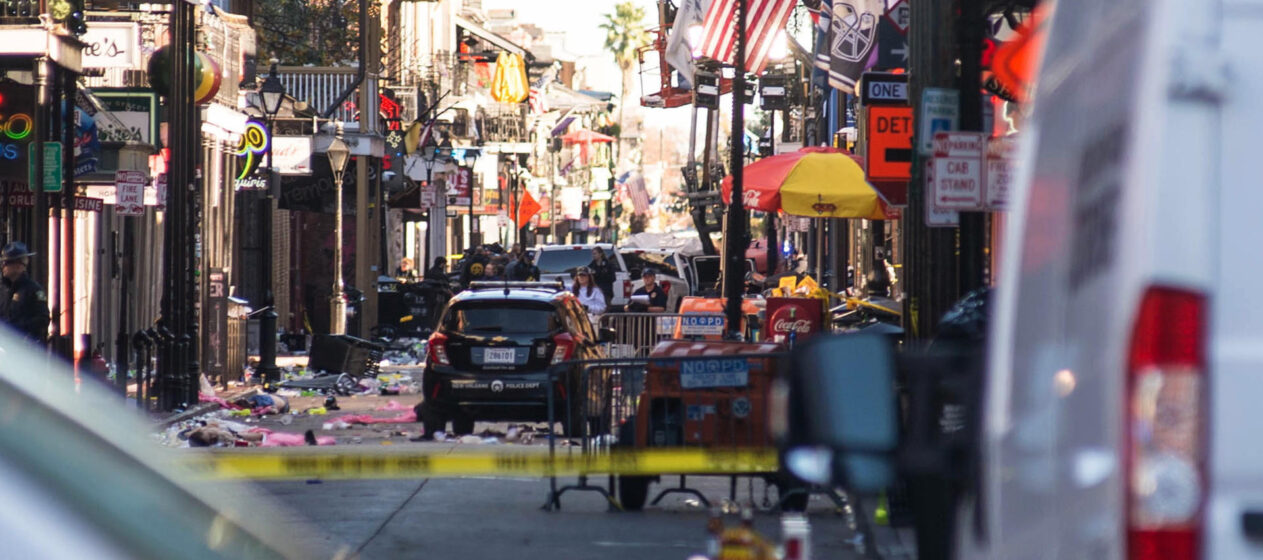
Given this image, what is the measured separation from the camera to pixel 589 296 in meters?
30.8

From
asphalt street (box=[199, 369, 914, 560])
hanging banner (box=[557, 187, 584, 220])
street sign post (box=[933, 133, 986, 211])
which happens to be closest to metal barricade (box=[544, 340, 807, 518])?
asphalt street (box=[199, 369, 914, 560])

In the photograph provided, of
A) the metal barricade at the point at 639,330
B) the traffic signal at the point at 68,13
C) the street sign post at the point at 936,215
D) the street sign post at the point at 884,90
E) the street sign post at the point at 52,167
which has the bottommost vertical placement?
the metal barricade at the point at 639,330

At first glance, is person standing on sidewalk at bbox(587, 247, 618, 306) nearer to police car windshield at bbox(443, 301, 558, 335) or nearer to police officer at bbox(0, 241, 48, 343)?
police car windshield at bbox(443, 301, 558, 335)

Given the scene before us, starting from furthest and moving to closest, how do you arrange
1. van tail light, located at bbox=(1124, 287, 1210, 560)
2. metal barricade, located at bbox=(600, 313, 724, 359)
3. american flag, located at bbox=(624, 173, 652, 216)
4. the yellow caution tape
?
american flag, located at bbox=(624, 173, 652, 216), metal barricade, located at bbox=(600, 313, 724, 359), the yellow caution tape, van tail light, located at bbox=(1124, 287, 1210, 560)

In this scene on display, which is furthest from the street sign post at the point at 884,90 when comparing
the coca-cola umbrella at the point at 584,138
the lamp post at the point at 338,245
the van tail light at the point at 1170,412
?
the coca-cola umbrella at the point at 584,138

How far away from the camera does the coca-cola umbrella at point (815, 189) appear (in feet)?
72.5

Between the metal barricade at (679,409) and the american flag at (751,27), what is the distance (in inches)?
548

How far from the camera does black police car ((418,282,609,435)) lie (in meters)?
19.3

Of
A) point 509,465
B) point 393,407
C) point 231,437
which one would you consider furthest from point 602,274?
point 509,465

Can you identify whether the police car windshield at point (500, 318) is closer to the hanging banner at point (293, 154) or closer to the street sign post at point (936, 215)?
the street sign post at point (936, 215)

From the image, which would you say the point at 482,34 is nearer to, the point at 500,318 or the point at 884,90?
the point at 500,318

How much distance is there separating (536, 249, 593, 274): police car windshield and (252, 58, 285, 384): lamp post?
255 inches

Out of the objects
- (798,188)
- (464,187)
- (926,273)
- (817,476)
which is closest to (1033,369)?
(817,476)

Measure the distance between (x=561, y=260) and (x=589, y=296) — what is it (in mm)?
11868
